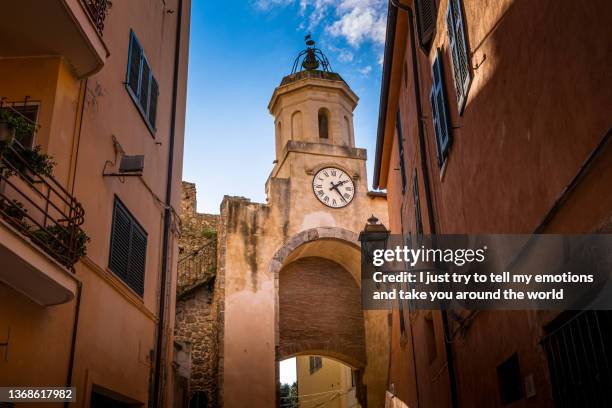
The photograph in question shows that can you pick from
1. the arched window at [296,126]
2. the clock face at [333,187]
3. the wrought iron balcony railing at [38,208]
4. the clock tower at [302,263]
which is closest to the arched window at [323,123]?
the clock tower at [302,263]

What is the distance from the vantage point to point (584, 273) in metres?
4.77

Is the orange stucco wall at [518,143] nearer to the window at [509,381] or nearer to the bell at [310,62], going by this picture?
the window at [509,381]

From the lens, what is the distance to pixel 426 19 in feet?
33.9

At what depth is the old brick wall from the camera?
21.5m

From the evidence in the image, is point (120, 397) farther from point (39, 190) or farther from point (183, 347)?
point (183, 347)

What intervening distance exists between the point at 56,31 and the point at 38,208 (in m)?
2.23

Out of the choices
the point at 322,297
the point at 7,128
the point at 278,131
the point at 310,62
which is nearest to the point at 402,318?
the point at 322,297

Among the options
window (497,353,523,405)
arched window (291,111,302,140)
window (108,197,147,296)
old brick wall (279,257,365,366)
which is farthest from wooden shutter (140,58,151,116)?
arched window (291,111,302,140)

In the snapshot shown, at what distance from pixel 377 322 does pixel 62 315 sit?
15.3 m

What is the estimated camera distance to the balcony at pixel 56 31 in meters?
7.21

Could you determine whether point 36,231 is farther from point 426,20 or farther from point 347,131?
point 347,131

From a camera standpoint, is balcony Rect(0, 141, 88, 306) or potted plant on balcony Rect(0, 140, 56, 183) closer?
balcony Rect(0, 141, 88, 306)

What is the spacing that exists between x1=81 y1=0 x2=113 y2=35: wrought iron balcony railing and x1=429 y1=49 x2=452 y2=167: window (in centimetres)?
444

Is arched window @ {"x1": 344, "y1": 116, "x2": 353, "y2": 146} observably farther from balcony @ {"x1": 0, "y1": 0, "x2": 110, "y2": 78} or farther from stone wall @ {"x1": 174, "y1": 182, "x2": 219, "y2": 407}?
balcony @ {"x1": 0, "y1": 0, "x2": 110, "y2": 78}
